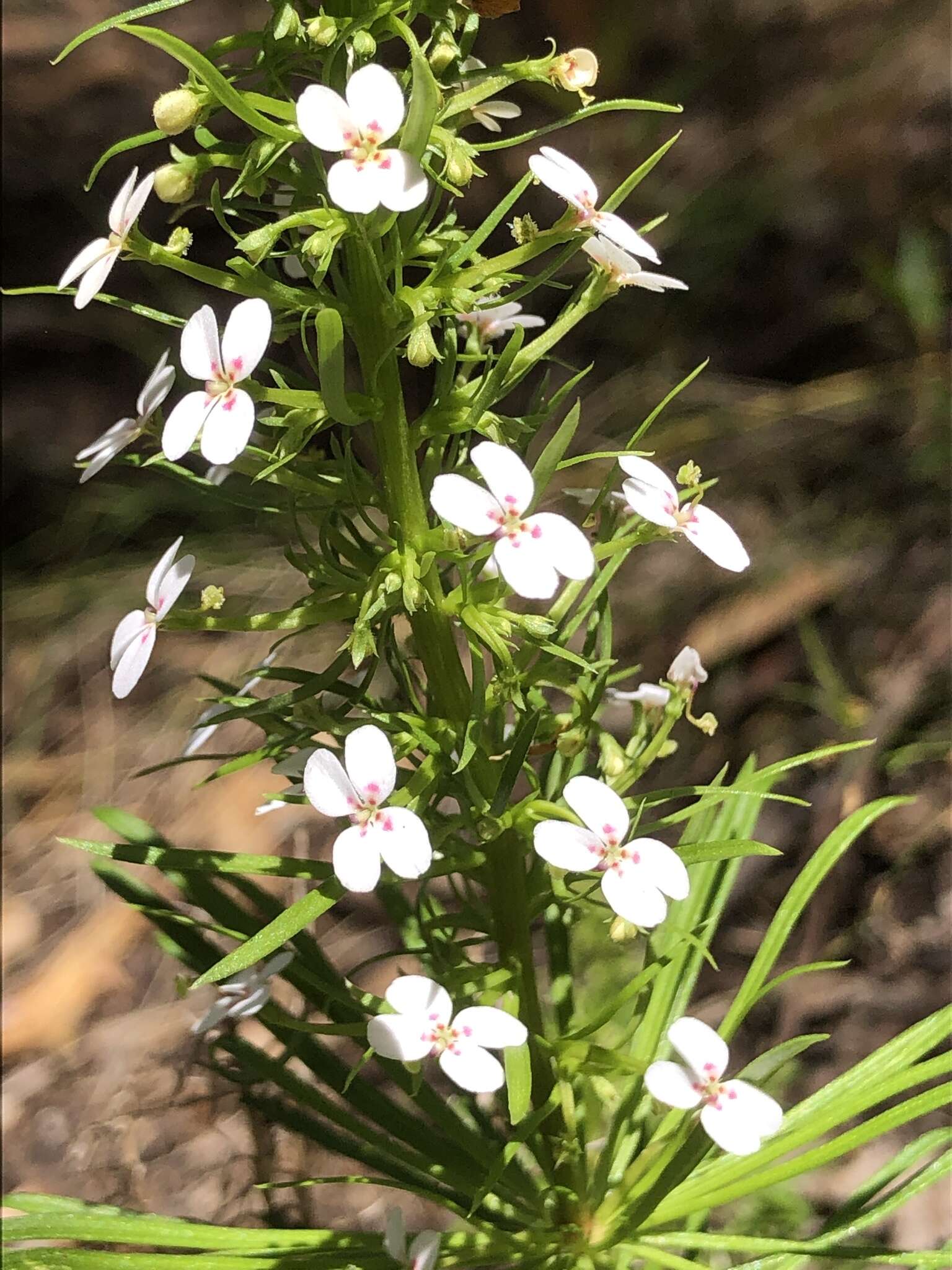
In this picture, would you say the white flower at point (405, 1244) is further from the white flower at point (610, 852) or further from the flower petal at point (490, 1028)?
the white flower at point (610, 852)

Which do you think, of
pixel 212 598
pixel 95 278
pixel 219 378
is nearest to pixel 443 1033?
pixel 212 598

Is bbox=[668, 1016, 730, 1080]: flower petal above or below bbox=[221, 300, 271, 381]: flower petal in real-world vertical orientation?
below

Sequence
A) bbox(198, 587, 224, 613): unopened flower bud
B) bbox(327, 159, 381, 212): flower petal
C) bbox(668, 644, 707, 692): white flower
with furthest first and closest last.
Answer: bbox(668, 644, 707, 692): white flower < bbox(198, 587, 224, 613): unopened flower bud < bbox(327, 159, 381, 212): flower petal

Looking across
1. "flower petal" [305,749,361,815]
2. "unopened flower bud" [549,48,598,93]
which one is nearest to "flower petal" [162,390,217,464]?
"flower petal" [305,749,361,815]

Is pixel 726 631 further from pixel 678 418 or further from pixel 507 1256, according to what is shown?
pixel 507 1256

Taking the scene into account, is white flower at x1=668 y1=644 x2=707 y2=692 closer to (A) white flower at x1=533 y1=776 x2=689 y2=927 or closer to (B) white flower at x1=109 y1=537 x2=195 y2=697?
(A) white flower at x1=533 y1=776 x2=689 y2=927

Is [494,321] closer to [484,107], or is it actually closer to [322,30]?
[484,107]
